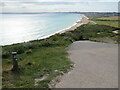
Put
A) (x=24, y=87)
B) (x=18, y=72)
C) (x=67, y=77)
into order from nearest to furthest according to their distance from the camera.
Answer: (x=24, y=87), (x=67, y=77), (x=18, y=72)

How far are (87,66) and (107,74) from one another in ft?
5.03

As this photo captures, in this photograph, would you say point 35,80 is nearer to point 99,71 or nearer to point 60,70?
point 60,70

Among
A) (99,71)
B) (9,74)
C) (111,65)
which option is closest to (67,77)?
(99,71)

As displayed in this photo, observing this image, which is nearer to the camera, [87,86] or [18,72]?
[87,86]

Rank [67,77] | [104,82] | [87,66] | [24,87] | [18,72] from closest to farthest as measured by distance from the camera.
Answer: [24,87] < [104,82] < [67,77] < [18,72] < [87,66]

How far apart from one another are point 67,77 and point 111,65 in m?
3.12

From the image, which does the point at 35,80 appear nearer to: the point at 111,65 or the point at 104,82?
the point at 104,82

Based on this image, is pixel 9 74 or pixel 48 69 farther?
pixel 48 69

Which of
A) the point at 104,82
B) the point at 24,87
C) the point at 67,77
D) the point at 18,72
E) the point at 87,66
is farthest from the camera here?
the point at 87,66

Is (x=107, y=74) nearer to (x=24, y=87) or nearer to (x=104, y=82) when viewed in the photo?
(x=104, y=82)

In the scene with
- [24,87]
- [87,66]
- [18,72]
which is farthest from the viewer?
[87,66]

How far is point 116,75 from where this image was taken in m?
8.68

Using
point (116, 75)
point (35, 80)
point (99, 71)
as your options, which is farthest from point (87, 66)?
point (35, 80)

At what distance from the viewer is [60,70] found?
9406mm
